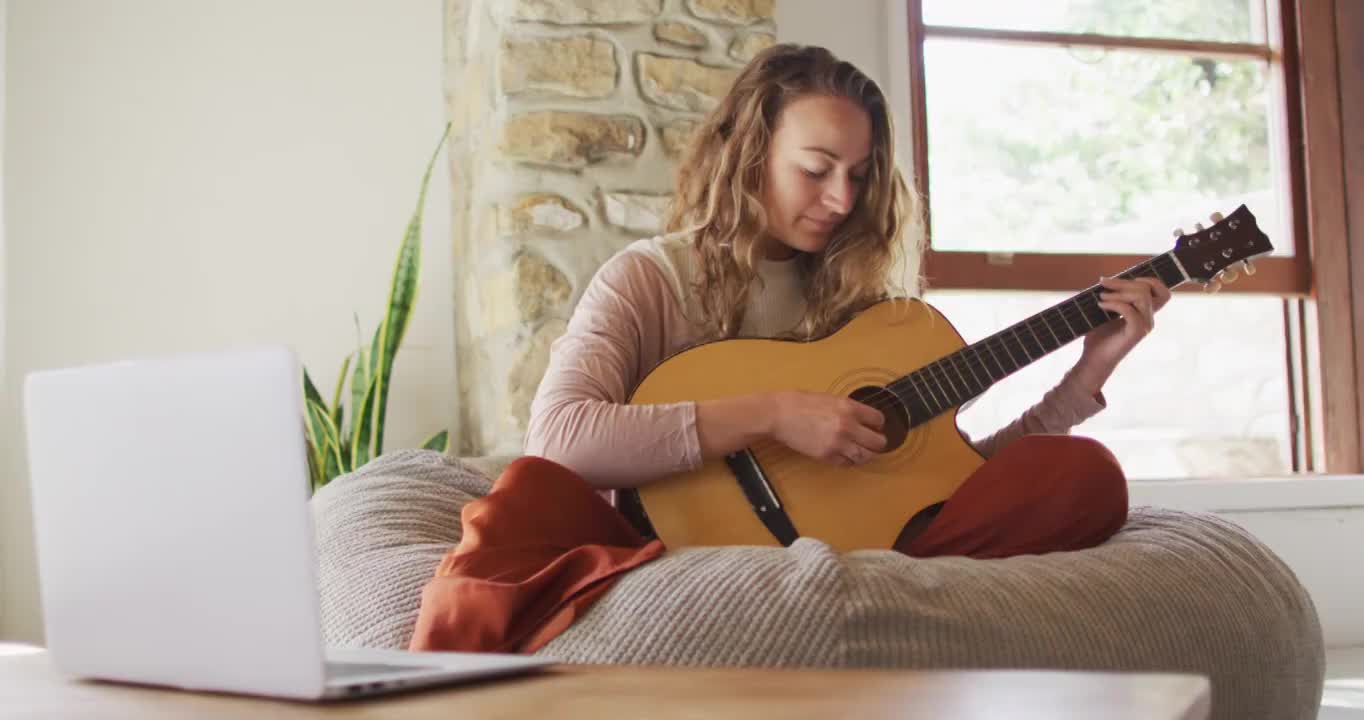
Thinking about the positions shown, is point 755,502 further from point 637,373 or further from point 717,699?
point 717,699

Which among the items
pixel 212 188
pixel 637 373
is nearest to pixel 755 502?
pixel 637 373

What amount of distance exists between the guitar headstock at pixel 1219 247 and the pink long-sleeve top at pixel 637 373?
0.26m

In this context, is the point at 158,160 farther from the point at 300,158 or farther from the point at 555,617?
the point at 555,617

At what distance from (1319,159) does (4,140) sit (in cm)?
327

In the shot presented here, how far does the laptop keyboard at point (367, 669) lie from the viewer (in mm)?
677

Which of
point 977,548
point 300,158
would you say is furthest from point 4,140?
point 977,548

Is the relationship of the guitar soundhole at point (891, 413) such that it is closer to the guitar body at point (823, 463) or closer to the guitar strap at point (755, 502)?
the guitar body at point (823, 463)

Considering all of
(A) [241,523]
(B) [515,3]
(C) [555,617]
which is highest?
(B) [515,3]

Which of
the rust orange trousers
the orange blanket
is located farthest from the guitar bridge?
the orange blanket

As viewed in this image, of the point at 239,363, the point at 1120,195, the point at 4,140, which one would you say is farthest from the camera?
the point at 1120,195

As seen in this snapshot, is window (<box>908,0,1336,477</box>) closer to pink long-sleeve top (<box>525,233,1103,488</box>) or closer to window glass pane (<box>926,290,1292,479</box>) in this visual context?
window glass pane (<box>926,290,1292,479</box>)

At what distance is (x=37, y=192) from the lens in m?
2.89

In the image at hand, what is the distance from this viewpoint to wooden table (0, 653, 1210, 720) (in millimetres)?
525

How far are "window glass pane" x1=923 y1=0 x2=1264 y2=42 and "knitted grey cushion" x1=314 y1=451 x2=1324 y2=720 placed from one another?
2.03 meters
